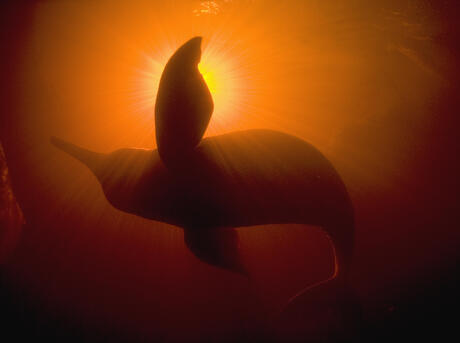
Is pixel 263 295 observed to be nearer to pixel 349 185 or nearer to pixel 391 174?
pixel 349 185

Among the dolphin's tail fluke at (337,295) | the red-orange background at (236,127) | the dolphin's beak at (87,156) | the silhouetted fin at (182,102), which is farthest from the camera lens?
the red-orange background at (236,127)

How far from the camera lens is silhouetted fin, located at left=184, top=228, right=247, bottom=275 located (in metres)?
1.59

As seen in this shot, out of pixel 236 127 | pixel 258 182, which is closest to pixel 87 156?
pixel 258 182

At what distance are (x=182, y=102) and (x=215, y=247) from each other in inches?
40.9

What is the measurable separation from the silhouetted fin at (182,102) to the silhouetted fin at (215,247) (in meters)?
0.70

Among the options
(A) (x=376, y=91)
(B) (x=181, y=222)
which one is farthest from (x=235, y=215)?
(A) (x=376, y=91)

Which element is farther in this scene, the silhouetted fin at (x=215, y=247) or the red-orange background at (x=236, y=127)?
the red-orange background at (x=236, y=127)

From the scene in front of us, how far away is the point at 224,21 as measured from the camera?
9.98 ft

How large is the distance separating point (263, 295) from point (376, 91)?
369 centimetres

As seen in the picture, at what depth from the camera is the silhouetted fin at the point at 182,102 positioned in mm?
1004

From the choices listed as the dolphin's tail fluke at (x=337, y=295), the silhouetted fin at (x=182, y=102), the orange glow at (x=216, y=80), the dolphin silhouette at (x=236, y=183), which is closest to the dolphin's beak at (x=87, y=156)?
the dolphin silhouette at (x=236, y=183)

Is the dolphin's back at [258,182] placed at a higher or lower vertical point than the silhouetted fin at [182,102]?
lower

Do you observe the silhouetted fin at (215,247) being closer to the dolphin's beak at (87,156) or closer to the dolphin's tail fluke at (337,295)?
the dolphin's tail fluke at (337,295)

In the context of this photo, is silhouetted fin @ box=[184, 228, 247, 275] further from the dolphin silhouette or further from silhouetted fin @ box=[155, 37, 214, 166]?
silhouetted fin @ box=[155, 37, 214, 166]
